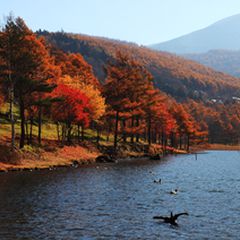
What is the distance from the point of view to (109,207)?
3541 cm

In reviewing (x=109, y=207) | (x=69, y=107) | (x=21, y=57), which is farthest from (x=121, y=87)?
(x=109, y=207)

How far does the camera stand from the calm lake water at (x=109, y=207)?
26.9 metres

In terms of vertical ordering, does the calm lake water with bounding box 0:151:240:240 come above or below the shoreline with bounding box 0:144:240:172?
below

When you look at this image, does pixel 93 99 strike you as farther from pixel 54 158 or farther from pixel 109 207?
pixel 109 207

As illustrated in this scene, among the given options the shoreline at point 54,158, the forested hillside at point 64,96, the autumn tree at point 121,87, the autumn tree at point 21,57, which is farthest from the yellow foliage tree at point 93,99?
the autumn tree at point 21,57

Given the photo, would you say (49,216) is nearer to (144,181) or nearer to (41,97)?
(144,181)

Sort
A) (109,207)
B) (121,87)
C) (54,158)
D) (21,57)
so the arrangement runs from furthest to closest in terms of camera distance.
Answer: (121,87) → (54,158) → (21,57) → (109,207)

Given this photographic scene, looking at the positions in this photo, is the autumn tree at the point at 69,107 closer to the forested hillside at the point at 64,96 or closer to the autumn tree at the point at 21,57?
the forested hillside at the point at 64,96

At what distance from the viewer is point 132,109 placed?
96.4 m

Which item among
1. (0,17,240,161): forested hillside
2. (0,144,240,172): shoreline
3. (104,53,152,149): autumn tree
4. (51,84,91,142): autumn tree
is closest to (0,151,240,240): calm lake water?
(0,144,240,172): shoreline

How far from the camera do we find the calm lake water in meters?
26.9

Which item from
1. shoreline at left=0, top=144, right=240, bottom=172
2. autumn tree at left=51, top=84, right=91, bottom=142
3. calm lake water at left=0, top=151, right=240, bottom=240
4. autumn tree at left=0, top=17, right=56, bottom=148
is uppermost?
autumn tree at left=0, top=17, right=56, bottom=148

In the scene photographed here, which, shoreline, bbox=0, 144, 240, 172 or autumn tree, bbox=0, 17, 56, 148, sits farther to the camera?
autumn tree, bbox=0, 17, 56, 148

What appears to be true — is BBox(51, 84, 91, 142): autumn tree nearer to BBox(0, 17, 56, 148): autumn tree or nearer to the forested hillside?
the forested hillside
